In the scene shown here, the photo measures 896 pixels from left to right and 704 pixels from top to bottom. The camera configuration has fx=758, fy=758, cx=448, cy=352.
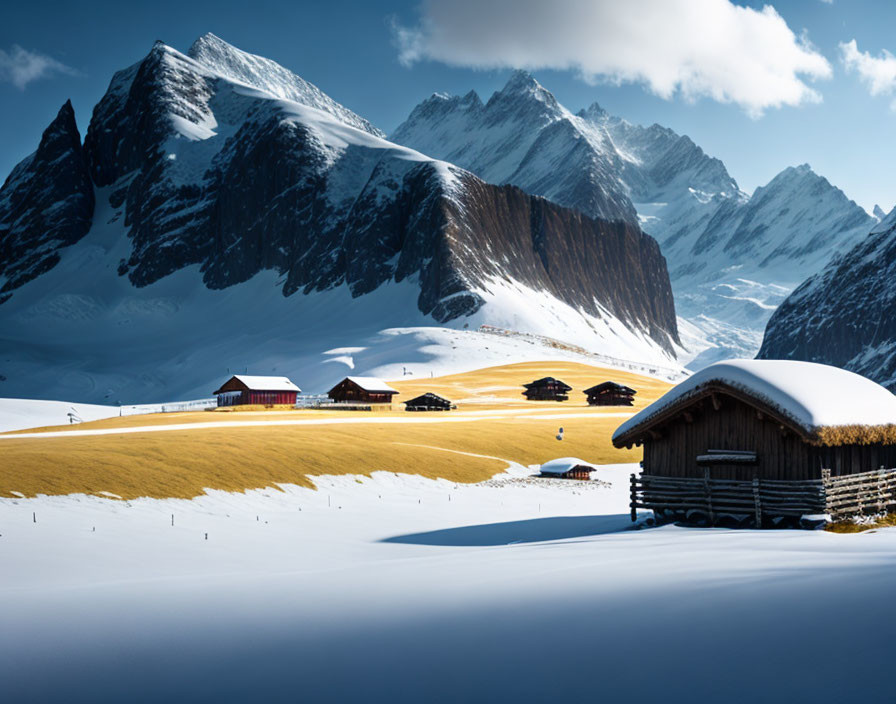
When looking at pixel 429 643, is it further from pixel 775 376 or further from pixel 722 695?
pixel 775 376

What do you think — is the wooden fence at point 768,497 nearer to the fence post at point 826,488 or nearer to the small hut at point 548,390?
the fence post at point 826,488

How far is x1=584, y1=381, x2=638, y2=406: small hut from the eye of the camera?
9938cm

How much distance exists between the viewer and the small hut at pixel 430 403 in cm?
8500

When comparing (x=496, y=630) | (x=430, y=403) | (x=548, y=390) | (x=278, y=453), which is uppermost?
(x=548, y=390)

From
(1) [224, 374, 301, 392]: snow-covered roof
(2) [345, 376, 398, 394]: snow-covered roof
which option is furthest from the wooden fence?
(1) [224, 374, 301, 392]: snow-covered roof

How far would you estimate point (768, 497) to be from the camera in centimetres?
2366

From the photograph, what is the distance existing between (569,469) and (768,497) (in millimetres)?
20836

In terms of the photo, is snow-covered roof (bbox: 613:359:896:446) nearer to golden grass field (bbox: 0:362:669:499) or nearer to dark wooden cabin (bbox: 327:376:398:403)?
golden grass field (bbox: 0:362:669:499)

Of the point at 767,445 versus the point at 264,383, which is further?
the point at 264,383

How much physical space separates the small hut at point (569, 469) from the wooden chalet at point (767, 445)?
17.0 meters

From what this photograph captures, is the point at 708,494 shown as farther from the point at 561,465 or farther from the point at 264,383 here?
the point at 264,383

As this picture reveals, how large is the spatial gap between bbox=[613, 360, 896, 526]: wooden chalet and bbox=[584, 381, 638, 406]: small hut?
7224 centimetres

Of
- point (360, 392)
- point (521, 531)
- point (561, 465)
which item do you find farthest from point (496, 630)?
point (360, 392)

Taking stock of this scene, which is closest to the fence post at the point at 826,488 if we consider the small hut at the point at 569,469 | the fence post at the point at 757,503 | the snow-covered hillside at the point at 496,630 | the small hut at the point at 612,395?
the fence post at the point at 757,503
